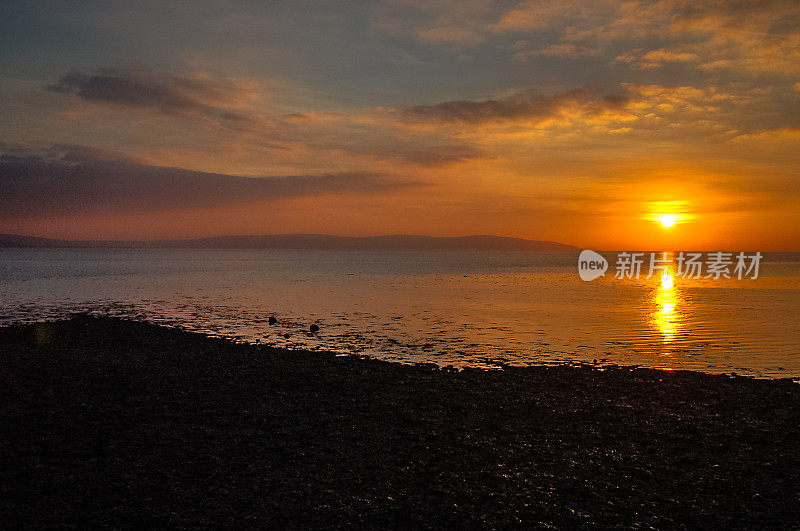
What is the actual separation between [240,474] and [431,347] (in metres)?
18.9

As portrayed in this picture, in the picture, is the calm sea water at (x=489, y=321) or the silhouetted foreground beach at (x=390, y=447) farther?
the calm sea water at (x=489, y=321)

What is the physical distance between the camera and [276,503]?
1006 cm

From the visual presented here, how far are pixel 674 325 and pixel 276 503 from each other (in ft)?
126

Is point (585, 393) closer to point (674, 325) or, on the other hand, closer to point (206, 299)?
point (674, 325)

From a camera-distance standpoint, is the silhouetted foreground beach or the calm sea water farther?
the calm sea water

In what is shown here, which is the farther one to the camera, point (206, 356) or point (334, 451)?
point (206, 356)

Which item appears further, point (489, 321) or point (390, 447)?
point (489, 321)

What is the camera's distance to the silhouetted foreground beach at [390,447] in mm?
9906

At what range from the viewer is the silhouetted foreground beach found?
9906mm

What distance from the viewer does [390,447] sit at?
13070 millimetres

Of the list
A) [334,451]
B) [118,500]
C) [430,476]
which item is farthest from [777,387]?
[118,500]

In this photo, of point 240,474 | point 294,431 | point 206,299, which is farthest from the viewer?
point 206,299

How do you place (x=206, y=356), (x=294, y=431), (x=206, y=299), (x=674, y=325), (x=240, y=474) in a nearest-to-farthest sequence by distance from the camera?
(x=240, y=474) < (x=294, y=431) < (x=206, y=356) < (x=674, y=325) < (x=206, y=299)

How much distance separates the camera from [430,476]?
1143 centimetres
